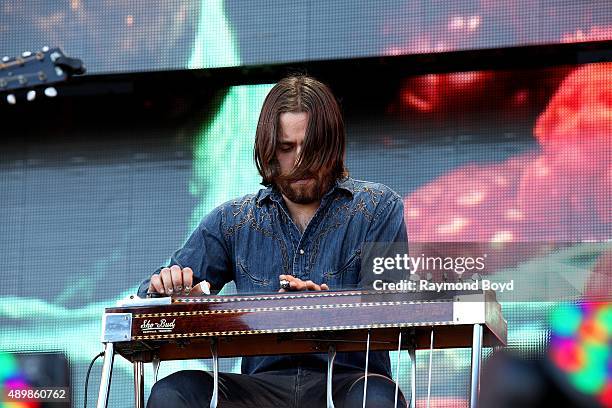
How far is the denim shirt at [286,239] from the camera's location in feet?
9.82

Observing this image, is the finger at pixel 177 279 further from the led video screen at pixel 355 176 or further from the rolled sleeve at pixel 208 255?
the led video screen at pixel 355 176

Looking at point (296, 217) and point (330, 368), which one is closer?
point (330, 368)

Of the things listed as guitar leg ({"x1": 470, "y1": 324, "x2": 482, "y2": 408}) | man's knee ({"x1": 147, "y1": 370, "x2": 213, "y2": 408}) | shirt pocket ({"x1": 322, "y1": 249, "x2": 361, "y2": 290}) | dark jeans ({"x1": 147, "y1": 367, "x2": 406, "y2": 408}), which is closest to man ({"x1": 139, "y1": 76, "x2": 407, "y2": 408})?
shirt pocket ({"x1": 322, "y1": 249, "x2": 361, "y2": 290})

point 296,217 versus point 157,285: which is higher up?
point 296,217

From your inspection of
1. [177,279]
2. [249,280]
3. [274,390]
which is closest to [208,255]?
[249,280]

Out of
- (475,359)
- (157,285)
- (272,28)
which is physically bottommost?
(475,359)

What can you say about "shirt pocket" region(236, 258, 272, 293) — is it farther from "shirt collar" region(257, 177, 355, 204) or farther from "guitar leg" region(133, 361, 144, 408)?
"guitar leg" region(133, 361, 144, 408)

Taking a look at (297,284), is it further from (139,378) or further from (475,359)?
(139,378)

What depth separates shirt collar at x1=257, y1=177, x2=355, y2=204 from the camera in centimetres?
310

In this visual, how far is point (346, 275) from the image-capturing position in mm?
2965

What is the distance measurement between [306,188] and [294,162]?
8 centimetres

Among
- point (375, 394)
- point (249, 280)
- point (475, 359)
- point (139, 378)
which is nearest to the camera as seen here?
point (475, 359)

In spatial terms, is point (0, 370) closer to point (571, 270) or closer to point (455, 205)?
point (455, 205)

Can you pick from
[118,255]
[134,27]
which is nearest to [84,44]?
[134,27]
